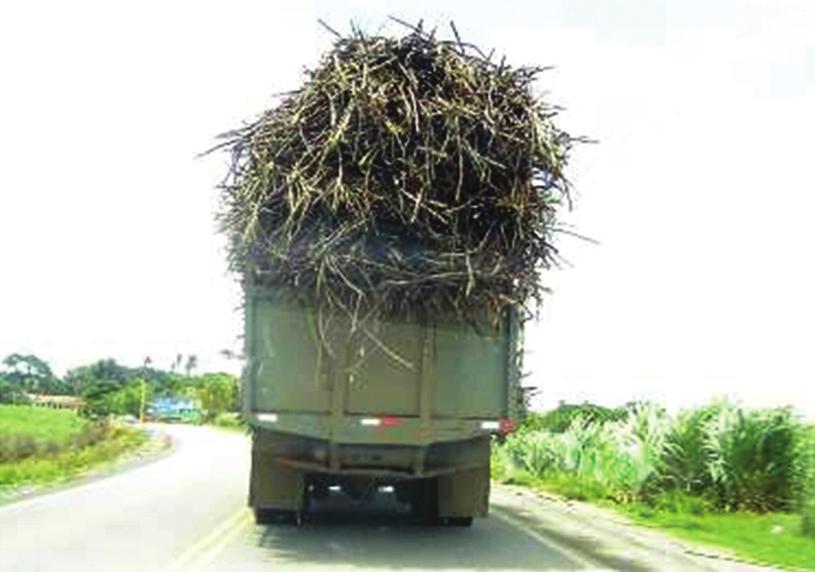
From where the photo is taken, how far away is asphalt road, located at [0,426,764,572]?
12211 mm

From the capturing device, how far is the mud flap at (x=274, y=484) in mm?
14422

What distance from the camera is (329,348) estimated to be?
13.2 m

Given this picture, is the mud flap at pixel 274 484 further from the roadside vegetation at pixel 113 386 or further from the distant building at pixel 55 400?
the distant building at pixel 55 400

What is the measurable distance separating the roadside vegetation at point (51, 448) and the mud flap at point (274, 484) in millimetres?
12597

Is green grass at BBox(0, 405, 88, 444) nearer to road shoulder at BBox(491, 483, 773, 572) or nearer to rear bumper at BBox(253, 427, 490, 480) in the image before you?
road shoulder at BBox(491, 483, 773, 572)

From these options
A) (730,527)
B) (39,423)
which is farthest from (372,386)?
(39,423)

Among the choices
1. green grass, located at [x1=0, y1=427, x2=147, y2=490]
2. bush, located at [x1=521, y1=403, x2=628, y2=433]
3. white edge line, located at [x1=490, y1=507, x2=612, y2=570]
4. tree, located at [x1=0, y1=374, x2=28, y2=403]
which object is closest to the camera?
white edge line, located at [x1=490, y1=507, x2=612, y2=570]

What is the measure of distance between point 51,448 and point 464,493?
159ft

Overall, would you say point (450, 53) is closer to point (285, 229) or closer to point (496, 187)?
point (496, 187)

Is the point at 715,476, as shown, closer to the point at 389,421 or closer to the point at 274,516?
the point at 274,516

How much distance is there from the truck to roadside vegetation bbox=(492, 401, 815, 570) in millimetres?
3024

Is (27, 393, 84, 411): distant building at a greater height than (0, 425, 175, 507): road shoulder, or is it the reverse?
(27, 393, 84, 411): distant building

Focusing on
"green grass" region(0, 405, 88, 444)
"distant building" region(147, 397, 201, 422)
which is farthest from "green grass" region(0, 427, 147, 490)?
"distant building" region(147, 397, 201, 422)

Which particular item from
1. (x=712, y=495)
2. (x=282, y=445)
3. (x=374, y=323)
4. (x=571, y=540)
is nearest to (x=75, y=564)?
(x=282, y=445)
